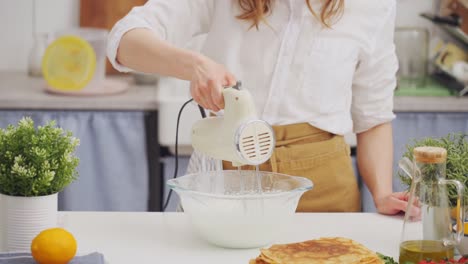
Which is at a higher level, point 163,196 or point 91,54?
point 91,54

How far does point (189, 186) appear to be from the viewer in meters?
1.66

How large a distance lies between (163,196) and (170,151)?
0.17 metres

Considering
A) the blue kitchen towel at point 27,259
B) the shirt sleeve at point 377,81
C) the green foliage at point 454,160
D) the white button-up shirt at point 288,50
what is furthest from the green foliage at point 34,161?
the shirt sleeve at point 377,81

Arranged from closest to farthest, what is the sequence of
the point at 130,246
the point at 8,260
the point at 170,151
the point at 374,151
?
the point at 8,260 < the point at 130,246 < the point at 374,151 < the point at 170,151

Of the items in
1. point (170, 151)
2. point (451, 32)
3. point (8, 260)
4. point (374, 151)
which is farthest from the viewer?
point (451, 32)

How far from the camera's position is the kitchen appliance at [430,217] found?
1404 mm

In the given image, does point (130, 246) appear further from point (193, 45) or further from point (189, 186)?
point (193, 45)

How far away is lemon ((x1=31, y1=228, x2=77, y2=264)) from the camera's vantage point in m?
1.38

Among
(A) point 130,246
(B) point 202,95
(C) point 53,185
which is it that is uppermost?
(B) point 202,95

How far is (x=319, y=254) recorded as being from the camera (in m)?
1.42

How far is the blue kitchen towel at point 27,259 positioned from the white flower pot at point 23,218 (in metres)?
0.05

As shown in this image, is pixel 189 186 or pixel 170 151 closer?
pixel 189 186

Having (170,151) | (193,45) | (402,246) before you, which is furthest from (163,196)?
(402,246)

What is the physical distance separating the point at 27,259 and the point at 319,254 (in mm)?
488
